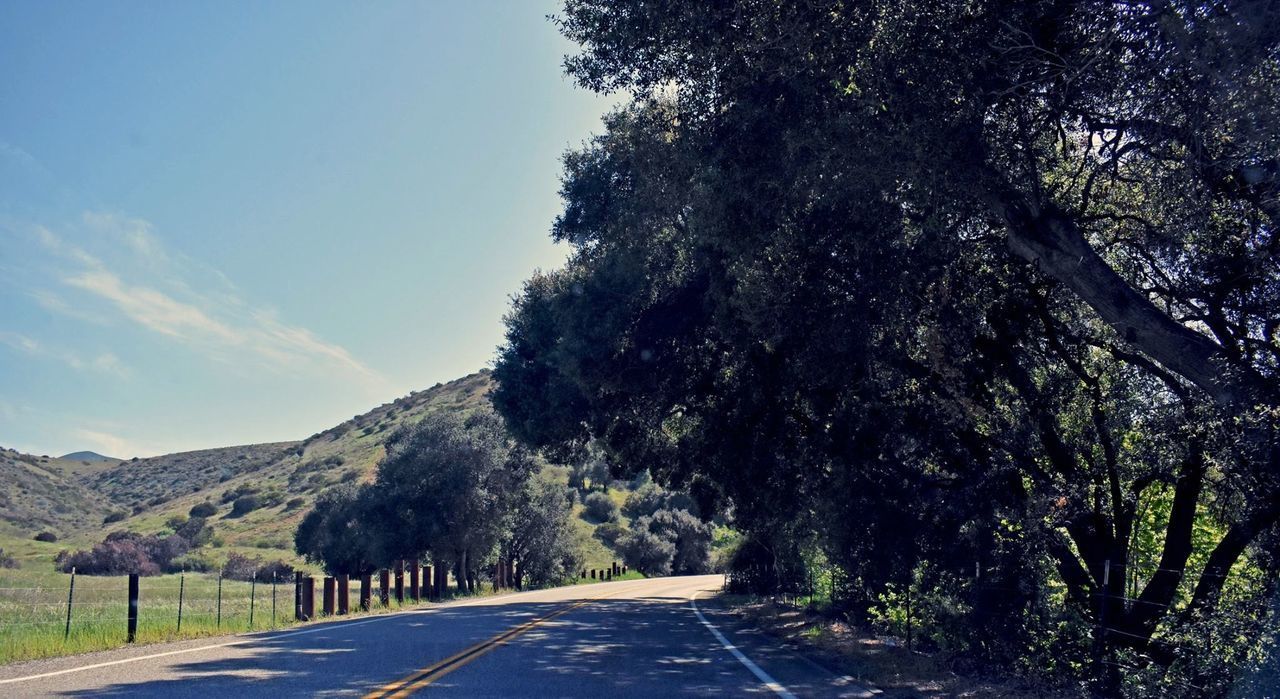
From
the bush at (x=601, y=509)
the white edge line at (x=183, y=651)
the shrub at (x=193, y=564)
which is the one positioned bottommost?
the white edge line at (x=183, y=651)

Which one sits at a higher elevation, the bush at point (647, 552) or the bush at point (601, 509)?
the bush at point (601, 509)

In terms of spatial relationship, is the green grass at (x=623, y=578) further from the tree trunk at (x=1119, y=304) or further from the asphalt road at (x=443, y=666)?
the tree trunk at (x=1119, y=304)

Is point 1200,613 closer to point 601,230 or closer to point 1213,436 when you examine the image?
point 1213,436

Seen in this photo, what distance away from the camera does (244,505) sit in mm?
85938

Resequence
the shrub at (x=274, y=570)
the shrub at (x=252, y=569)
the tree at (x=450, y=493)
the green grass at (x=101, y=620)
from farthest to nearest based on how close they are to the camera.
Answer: the shrub at (x=274, y=570)
the shrub at (x=252, y=569)
the tree at (x=450, y=493)
the green grass at (x=101, y=620)

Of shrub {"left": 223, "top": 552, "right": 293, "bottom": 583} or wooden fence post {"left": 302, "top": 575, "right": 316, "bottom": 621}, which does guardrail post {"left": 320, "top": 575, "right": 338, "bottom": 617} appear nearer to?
wooden fence post {"left": 302, "top": 575, "right": 316, "bottom": 621}

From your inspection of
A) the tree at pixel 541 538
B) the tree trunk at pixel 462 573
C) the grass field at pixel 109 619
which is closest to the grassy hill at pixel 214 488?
the tree at pixel 541 538

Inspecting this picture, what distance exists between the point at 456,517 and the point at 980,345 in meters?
33.3

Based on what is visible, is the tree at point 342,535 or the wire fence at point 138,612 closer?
the wire fence at point 138,612

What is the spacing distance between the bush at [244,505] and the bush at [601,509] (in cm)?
3450

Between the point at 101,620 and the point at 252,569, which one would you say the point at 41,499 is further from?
the point at 101,620

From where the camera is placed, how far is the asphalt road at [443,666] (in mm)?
10180

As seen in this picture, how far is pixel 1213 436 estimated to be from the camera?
9789 mm

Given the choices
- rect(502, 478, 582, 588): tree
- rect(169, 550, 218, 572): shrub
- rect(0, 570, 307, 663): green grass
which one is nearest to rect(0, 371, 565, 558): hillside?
rect(169, 550, 218, 572): shrub
